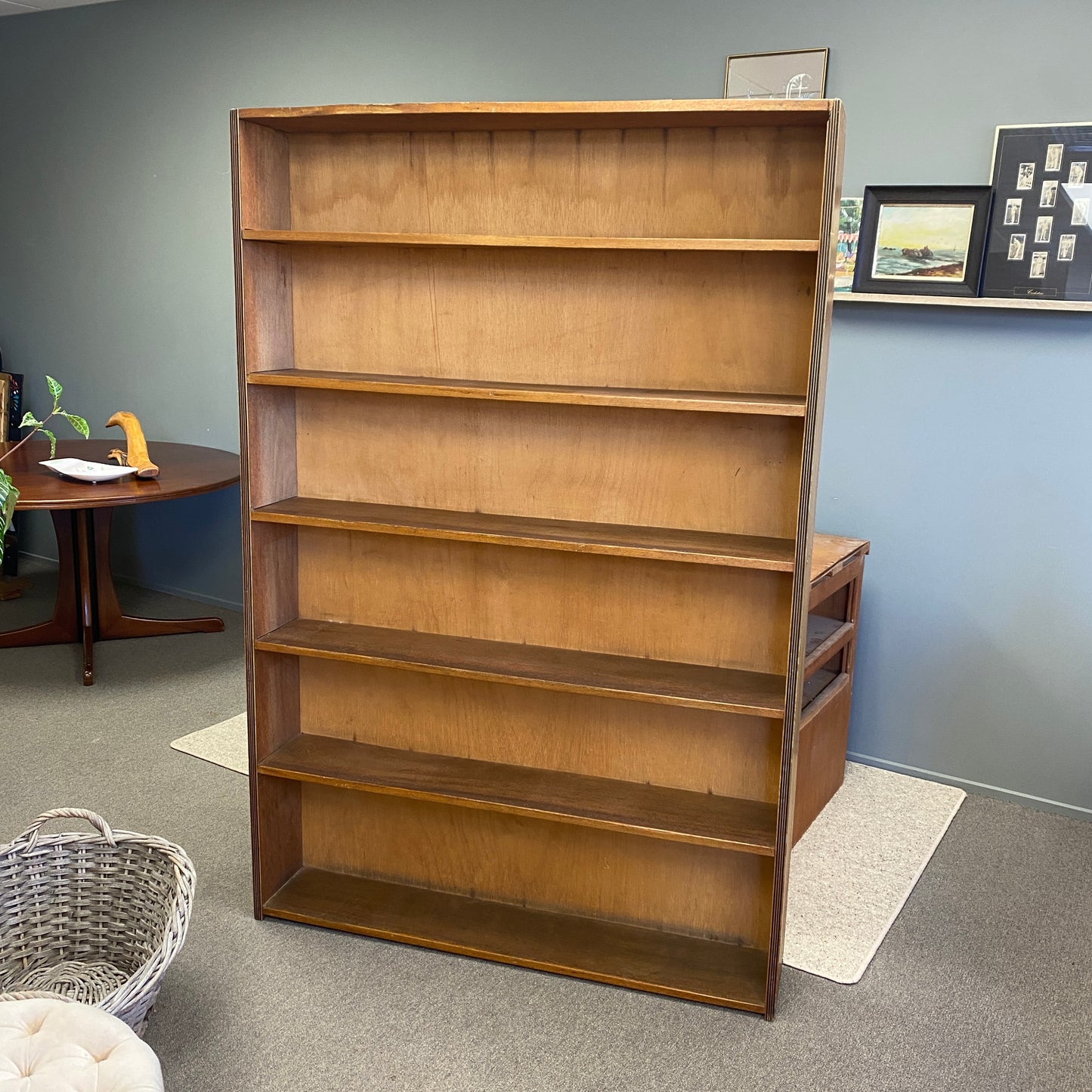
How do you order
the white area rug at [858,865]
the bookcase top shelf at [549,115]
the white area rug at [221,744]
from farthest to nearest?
the white area rug at [221,744] → the white area rug at [858,865] → the bookcase top shelf at [549,115]

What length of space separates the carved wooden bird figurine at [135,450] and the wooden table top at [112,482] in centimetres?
3

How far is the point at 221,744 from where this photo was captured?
3.49 metres

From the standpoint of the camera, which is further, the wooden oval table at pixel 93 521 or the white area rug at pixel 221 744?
the wooden oval table at pixel 93 521

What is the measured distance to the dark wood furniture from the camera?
2879mm

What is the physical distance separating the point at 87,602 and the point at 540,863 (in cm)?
232

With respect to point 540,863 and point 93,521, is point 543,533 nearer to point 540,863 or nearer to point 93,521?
point 540,863

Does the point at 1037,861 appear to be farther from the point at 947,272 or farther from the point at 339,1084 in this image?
the point at 339,1084

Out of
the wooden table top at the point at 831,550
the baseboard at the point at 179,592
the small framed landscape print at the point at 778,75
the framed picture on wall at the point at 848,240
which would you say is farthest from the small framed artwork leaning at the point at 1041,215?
the baseboard at the point at 179,592

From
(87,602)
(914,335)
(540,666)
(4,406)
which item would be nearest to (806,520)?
(540,666)

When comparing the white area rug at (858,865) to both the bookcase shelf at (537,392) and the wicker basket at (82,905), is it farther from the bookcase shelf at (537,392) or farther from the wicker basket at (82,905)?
the wicker basket at (82,905)

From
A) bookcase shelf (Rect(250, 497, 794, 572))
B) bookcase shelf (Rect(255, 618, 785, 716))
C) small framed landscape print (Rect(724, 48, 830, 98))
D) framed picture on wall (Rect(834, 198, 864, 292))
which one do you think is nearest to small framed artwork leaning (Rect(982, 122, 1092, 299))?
framed picture on wall (Rect(834, 198, 864, 292))

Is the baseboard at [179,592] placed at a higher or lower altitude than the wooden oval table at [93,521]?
lower

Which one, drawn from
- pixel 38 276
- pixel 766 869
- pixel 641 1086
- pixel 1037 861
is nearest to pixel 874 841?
pixel 1037 861

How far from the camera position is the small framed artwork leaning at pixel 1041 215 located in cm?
286
